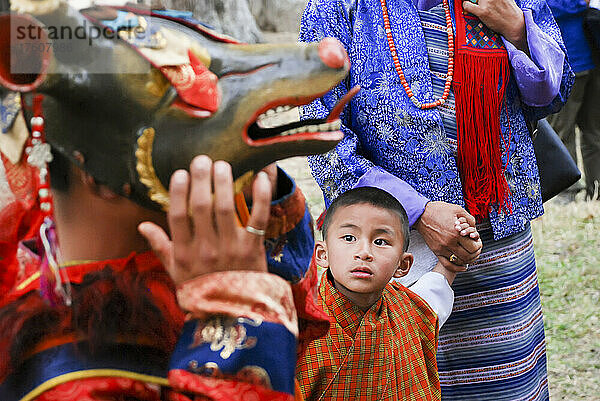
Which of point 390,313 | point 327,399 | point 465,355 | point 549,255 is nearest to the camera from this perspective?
point 327,399

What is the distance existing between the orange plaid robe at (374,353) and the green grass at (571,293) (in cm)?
167

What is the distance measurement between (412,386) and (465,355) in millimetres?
345

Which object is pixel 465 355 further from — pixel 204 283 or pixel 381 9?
pixel 204 283

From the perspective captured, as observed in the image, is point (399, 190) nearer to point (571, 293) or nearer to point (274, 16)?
point (571, 293)

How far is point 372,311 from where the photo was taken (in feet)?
6.37

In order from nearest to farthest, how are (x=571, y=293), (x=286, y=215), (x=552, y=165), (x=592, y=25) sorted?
1. (x=286, y=215)
2. (x=552, y=165)
3. (x=571, y=293)
4. (x=592, y=25)

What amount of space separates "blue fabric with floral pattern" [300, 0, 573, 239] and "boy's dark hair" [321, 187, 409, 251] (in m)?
0.05

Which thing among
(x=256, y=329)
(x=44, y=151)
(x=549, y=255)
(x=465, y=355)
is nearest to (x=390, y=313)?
(x=465, y=355)

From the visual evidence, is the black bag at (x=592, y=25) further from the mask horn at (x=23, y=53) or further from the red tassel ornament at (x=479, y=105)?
the mask horn at (x=23, y=53)

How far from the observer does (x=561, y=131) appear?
526 centimetres

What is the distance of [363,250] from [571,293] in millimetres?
2724

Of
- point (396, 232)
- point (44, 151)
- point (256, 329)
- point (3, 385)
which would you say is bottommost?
point (396, 232)

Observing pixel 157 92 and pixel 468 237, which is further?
pixel 468 237

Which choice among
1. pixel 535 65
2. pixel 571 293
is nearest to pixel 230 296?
pixel 535 65
